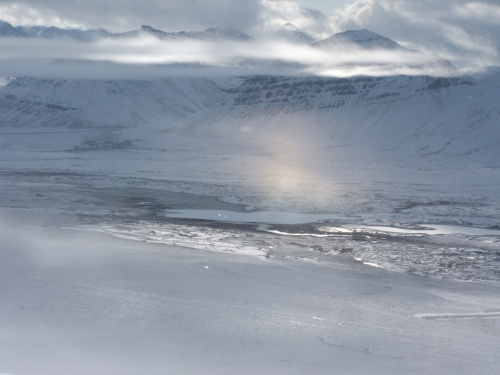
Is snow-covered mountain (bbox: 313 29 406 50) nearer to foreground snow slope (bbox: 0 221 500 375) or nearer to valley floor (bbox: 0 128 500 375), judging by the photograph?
valley floor (bbox: 0 128 500 375)

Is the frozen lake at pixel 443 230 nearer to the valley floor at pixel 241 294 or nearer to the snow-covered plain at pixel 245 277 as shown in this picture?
the snow-covered plain at pixel 245 277

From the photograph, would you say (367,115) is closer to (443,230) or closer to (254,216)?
(254,216)

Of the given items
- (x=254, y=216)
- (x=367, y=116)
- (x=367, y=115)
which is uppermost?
(x=367, y=115)

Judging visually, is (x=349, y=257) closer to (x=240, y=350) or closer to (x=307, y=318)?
(x=307, y=318)

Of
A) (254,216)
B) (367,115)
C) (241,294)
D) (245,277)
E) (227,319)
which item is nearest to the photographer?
(227,319)

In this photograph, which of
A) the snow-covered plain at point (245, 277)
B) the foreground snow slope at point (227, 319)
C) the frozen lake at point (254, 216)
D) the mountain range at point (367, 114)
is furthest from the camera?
the mountain range at point (367, 114)

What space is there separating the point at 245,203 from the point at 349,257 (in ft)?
37.1

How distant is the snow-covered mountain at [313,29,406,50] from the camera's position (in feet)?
478

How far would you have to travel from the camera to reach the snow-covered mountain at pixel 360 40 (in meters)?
146

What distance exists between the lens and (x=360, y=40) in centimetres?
15262

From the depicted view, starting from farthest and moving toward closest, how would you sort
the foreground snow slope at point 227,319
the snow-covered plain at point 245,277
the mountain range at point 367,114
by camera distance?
the mountain range at point 367,114 < the snow-covered plain at point 245,277 < the foreground snow slope at point 227,319

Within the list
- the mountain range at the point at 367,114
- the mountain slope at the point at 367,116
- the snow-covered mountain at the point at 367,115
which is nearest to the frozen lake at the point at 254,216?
the mountain range at the point at 367,114

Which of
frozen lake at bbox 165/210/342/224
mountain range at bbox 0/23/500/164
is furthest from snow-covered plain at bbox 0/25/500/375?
mountain range at bbox 0/23/500/164

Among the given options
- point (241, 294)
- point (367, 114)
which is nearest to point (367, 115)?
point (367, 114)
